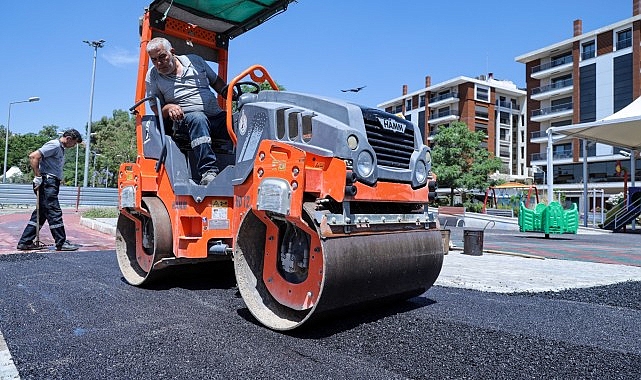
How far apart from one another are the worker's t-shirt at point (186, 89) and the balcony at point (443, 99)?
6008cm

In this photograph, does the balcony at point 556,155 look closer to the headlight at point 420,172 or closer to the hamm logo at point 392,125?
the headlight at point 420,172

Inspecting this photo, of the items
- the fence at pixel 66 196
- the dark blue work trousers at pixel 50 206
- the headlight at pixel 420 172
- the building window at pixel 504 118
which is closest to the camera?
the headlight at pixel 420 172

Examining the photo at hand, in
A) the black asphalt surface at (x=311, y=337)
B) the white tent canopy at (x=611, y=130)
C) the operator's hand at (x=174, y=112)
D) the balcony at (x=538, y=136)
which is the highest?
the balcony at (x=538, y=136)

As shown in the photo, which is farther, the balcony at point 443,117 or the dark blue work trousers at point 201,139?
the balcony at point 443,117

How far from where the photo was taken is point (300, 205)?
314 cm

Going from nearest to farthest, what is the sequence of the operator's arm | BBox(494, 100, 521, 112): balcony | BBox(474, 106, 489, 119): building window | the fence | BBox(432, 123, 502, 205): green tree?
the operator's arm, the fence, BBox(432, 123, 502, 205): green tree, BBox(474, 106, 489, 119): building window, BBox(494, 100, 521, 112): balcony

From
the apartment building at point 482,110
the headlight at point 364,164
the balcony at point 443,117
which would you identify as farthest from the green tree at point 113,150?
the balcony at point 443,117

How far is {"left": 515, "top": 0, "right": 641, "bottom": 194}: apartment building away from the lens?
143 ft

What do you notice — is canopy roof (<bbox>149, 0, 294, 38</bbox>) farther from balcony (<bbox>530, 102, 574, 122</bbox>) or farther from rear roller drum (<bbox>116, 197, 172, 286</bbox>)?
balcony (<bbox>530, 102, 574, 122</bbox>)

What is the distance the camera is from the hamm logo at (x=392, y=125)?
12.0 ft

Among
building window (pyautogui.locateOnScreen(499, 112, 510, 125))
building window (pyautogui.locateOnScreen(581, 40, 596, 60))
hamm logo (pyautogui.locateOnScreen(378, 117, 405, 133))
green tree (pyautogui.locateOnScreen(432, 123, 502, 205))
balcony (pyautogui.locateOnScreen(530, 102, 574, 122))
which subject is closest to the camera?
hamm logo (pyautogui.locateOnScreen(378, 117, 405, 133))

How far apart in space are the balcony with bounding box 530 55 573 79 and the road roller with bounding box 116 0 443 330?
52290 millimetres

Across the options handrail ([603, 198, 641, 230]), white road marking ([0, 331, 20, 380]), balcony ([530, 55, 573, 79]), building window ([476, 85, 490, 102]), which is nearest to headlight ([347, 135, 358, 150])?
white road marking ([0, 331, 20, 380])

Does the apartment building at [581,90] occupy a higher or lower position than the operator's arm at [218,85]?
higher
